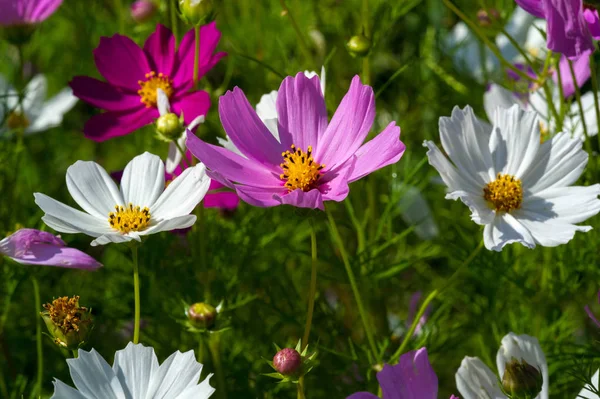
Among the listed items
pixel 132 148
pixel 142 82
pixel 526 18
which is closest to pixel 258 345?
pixel 142 82

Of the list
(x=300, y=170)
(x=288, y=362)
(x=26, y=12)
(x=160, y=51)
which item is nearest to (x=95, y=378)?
(x=288, y=362)

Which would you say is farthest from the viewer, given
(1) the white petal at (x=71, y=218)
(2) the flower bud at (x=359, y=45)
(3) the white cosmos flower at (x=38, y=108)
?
(3) the white cosmos flower at (x=38, y=108)

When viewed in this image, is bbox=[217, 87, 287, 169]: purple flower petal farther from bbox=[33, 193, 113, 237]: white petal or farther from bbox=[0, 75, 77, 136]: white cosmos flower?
bbox=[0, 75, 77, 136]: white cosmos flower

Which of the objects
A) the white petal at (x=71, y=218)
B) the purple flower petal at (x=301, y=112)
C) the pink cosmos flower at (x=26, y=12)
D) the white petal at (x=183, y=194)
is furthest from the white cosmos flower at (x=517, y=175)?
the pink cosmos flower at (x=26, y=12)

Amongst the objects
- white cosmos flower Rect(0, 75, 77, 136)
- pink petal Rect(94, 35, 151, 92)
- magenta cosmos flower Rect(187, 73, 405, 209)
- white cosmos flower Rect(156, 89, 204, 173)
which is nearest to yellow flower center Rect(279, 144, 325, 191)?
magenta cosmos flower Rect(187, 73, 405, 209)

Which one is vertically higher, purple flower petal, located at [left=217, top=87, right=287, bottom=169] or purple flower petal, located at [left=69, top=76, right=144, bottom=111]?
purple flower petal, located at [left=69, top=76, right=144, bottom=111]

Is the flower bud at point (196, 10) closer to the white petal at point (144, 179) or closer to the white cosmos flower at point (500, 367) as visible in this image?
the white petal at point (144, 179)
